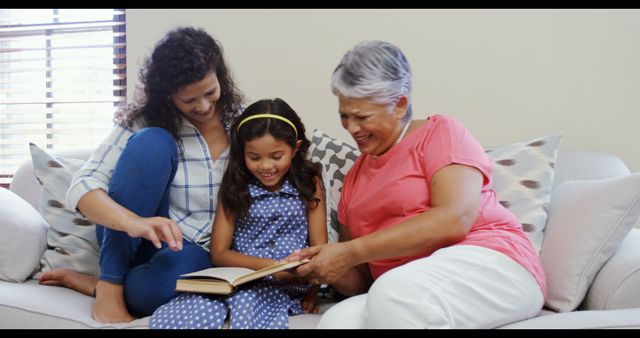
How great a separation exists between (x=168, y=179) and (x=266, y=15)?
0.93 metres

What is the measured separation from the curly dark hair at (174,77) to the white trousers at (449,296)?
0.76 m

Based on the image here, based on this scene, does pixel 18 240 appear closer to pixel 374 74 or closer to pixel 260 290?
pixel 260 290

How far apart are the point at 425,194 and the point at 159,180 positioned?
0.68 metres

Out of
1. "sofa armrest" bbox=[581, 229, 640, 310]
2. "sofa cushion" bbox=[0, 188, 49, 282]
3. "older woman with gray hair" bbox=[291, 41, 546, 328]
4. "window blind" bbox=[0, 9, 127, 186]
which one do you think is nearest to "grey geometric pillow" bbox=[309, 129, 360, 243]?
"older woman with gray hair" bbox=[291, 41, 546, 328]

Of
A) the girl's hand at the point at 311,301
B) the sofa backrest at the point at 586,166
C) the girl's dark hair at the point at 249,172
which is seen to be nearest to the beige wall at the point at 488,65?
the sofa backrest at the point at 586,166

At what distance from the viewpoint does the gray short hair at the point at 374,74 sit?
1.50 m

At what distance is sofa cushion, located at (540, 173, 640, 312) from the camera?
1511mm

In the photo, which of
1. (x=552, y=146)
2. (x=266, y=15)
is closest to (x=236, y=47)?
(x=266, y=15)

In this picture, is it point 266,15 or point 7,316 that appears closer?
point 7,316

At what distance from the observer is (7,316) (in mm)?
1475

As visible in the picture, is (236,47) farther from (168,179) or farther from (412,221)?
(412,221)

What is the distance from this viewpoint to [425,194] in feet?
4.94

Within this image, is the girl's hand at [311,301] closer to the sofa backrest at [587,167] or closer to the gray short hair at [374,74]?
the gray short hair at [374,74]
